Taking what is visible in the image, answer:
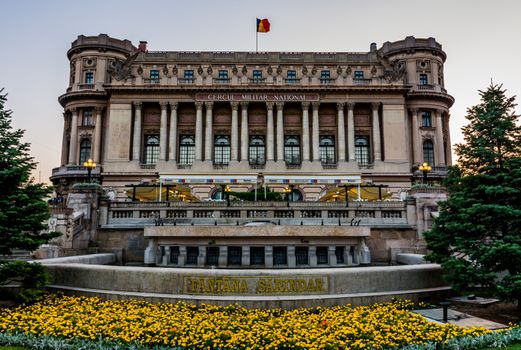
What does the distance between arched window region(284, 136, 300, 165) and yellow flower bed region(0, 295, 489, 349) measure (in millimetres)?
43355

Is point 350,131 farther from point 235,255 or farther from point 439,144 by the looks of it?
point 235,255

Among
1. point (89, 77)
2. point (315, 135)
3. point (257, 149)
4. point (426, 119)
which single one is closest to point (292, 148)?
point (315, 135)

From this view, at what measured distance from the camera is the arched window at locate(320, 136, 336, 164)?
5544 centimetres

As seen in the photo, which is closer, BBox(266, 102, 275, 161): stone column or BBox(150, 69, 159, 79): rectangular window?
BBox(266, 102, 275, 161): stone column

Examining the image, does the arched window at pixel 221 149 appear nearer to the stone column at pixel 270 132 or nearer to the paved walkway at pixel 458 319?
the stone column at pixel 270 132

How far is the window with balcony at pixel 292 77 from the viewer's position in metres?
54.8

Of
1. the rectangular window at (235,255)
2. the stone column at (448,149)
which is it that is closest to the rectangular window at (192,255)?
the rectangular window at (235,255)

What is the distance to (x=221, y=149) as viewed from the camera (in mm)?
55469

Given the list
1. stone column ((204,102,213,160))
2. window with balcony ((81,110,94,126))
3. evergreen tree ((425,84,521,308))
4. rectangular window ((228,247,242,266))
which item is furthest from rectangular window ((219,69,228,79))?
evergreen tree ((425,84,521,308))

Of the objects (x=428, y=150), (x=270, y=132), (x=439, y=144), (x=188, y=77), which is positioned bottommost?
(x=428, y=150)

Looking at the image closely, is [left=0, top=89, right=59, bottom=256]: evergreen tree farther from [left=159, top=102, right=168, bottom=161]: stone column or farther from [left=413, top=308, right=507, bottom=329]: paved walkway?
[left=159, top=102, right=168, bottom=161]: stone column

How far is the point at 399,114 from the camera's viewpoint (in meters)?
54.3

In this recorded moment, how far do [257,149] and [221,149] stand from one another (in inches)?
187

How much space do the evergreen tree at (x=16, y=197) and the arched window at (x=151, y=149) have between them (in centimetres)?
4152
